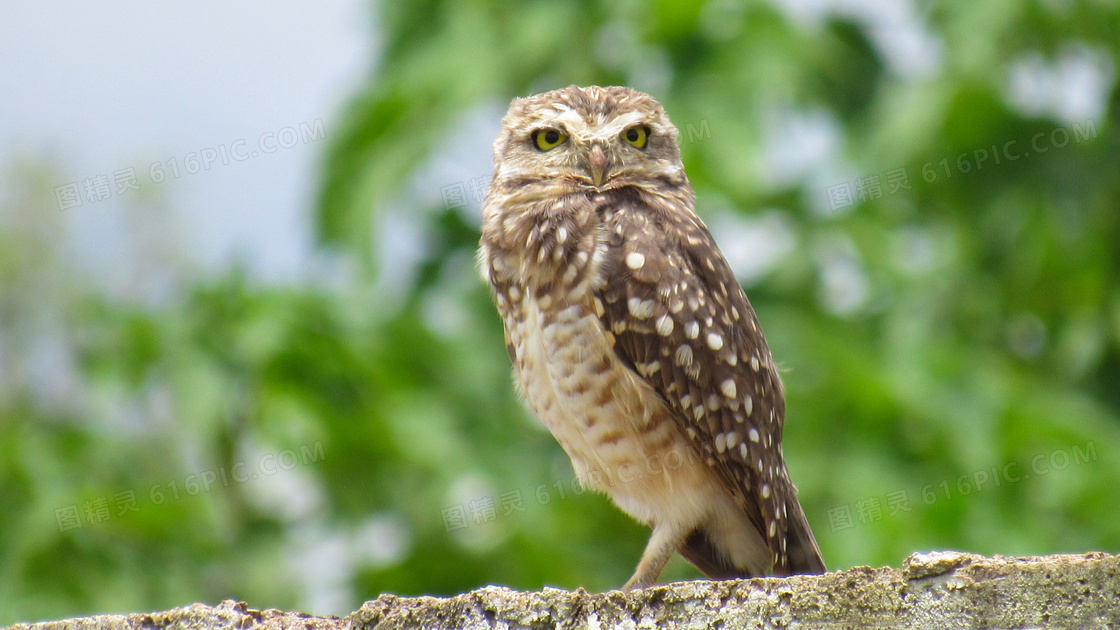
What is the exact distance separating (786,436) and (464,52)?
114 inches

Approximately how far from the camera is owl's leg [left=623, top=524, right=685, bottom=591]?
3062 mm

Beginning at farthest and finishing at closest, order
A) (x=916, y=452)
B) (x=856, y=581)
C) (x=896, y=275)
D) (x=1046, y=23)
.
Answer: (x=1046, y=23) → (x=896, y=275) → (x=916, y=452) → (x=856, y=581)

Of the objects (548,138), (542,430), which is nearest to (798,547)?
(548,138)

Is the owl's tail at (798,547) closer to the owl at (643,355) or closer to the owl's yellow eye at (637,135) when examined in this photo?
the owl at (643,355)

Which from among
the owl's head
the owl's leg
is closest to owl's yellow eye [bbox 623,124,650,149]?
the owl's head

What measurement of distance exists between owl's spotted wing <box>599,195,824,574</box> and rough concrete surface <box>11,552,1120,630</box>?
4.17ft

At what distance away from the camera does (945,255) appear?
5906mm

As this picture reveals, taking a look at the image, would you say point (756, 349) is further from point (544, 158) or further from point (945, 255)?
point (945, 255)

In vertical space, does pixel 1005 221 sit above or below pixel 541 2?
below

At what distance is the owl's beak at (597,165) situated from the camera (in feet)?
10.9

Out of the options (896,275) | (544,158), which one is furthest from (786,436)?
(544,158)

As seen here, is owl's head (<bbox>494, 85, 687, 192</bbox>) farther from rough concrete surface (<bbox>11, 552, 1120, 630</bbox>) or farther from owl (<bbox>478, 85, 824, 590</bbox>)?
rough concrete surface (<bbox>11, 552, 1120, 630</bbox>)

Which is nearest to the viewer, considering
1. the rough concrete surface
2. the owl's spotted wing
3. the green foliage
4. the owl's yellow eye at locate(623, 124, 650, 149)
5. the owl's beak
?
the rough concrete surface

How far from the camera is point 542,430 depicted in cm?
545
